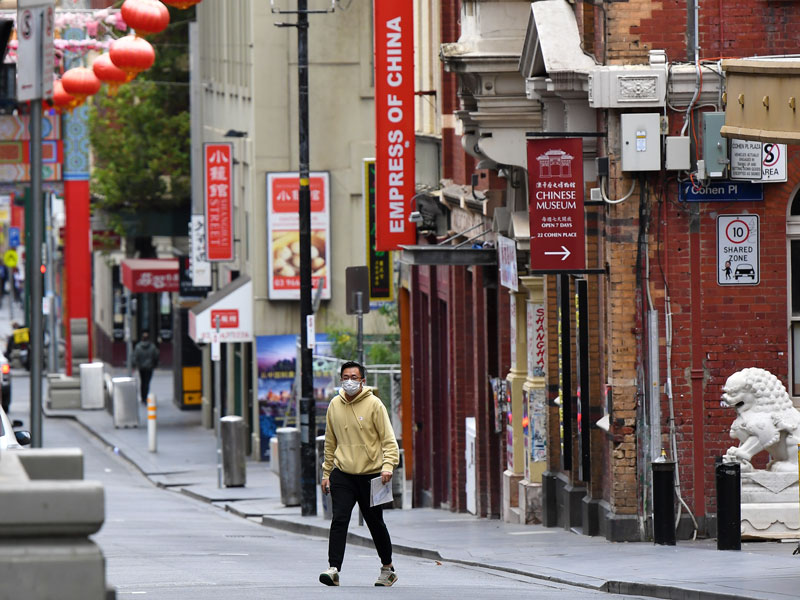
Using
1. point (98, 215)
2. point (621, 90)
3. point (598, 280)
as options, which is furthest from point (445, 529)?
point (98, 215)

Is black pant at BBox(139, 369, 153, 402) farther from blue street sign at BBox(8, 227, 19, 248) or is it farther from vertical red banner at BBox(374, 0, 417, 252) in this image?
blue street sign at BBox(8, 227, 19, 248)

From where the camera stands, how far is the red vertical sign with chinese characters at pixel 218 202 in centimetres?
3616

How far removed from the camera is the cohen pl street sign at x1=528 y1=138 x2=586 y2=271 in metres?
16.3

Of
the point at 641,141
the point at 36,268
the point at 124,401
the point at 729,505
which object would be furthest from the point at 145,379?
the point at 36,268

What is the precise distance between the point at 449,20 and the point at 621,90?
343 inches

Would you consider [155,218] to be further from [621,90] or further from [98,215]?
[621,90]

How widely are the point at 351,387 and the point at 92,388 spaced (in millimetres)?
31749

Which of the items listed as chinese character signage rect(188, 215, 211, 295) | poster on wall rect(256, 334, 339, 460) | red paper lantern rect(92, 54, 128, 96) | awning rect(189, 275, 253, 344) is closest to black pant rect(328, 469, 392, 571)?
red paper lantern rect(92, 54, 128, 96)

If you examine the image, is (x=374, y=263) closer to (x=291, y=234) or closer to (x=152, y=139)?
(x=291, y=234)

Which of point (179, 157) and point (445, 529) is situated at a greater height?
point (179, 157)

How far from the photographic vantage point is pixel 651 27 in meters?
16.1

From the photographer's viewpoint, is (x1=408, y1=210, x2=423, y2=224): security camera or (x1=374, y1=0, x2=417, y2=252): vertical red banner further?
(x1=408, y1=210, x2=423, y2=224): security camera

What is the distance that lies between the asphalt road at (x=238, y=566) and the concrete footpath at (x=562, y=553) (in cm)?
27

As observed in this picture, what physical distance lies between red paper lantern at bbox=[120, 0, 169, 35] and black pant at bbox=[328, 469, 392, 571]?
7761 millimetres
